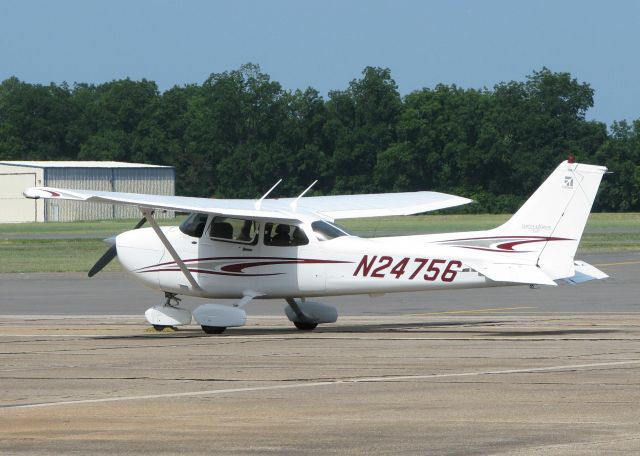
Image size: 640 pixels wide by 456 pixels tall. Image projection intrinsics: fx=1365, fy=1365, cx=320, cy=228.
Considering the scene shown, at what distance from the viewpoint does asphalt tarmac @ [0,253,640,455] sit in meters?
9.93

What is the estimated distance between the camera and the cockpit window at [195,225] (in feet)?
67.7

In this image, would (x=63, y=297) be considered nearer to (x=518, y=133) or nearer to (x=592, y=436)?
(x=592, y=436)

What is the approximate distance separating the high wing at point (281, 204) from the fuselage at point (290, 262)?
1.30 ft

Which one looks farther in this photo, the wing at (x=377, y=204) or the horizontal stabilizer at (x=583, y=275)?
the wing at (x=377, y=204)

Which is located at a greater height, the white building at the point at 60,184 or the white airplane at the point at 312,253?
the white airplane at the point at 312,253

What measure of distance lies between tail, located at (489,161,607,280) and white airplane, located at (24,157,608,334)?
0.5 inches

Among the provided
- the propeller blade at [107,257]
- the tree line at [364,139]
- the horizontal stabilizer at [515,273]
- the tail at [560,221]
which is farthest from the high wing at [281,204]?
the tree line at [364,139]

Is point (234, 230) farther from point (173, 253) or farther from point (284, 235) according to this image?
point (173, 253)

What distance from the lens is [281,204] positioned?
2203 cm

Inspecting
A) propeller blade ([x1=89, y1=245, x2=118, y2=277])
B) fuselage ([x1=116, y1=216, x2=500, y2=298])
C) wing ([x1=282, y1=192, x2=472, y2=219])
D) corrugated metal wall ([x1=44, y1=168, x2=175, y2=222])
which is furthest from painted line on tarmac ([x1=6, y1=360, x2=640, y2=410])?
corrugated metal wall ([x1=44, y1=168, x2=175, y2=222])

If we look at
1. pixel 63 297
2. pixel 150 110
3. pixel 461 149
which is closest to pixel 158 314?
pixel 63 297

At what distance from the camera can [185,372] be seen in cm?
1477

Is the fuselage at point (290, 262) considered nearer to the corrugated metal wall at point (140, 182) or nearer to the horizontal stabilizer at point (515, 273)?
the horizontal stabilizer at point (515, 273)

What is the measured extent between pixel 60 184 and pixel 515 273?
3118 inches
